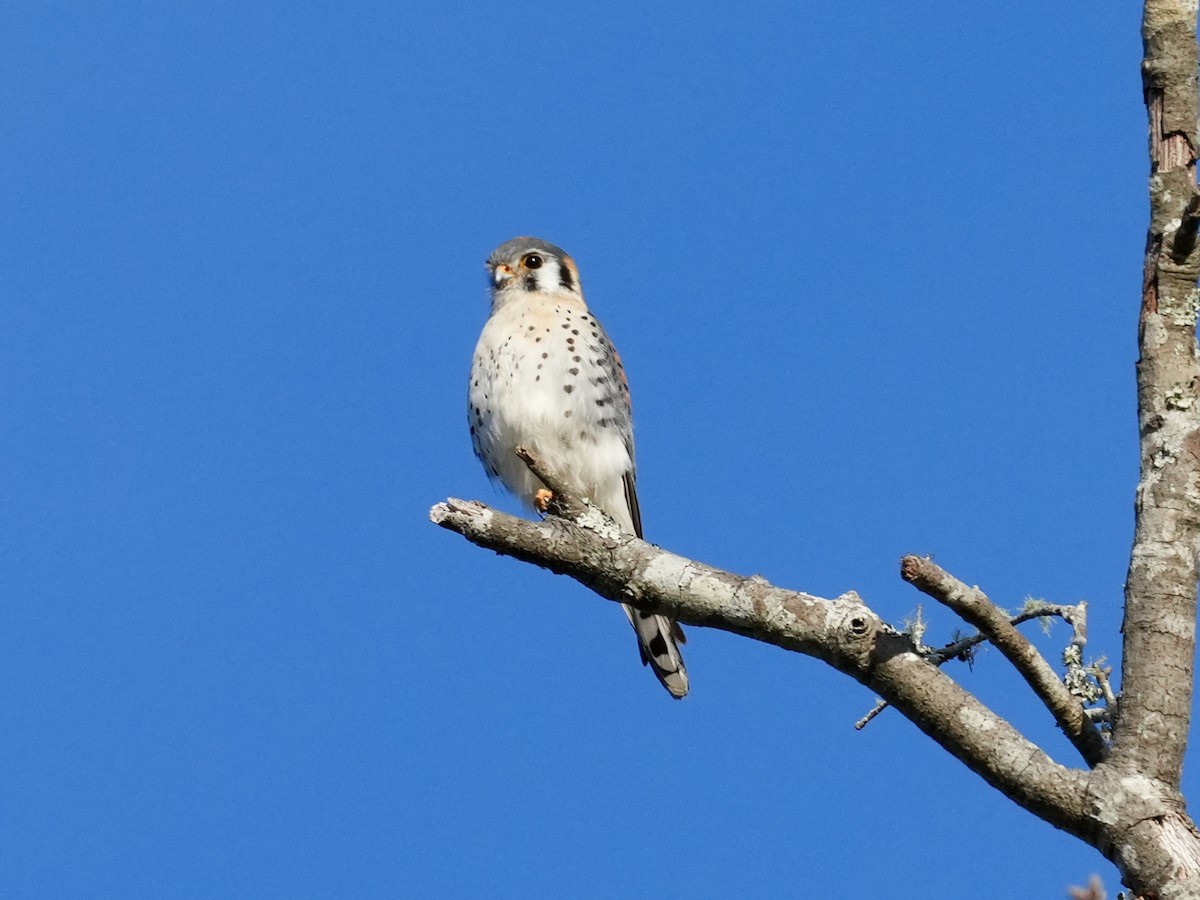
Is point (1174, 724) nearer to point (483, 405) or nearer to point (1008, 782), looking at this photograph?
point (1008, 782)

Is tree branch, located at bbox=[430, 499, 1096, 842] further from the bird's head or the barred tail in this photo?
the bird's head

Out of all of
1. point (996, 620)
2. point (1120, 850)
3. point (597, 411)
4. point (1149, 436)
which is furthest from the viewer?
point (597, 411)

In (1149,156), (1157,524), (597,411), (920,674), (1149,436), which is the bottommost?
(920,674)

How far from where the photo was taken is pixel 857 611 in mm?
2768

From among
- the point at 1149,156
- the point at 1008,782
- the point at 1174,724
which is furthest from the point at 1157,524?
the point at 1149,156

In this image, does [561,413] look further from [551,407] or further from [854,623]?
[854,623]

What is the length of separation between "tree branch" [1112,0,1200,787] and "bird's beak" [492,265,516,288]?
3.64 metres

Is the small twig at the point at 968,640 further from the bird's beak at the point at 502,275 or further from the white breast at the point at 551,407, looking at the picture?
the bird's beak at the point at 502,275

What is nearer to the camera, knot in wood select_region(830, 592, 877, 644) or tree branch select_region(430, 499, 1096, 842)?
tree branch select_region(430, 499, 1096, 842)

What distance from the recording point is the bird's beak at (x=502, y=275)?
6.48 metres

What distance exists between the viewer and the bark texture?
2.54 meters

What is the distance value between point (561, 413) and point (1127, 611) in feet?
10.3

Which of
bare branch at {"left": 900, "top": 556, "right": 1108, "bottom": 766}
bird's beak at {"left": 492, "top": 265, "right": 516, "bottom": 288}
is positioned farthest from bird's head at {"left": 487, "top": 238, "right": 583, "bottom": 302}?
bare branch at {"left": 900, "top": 556, "right": 1108, "bottom": 766}

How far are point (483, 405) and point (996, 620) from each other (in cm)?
337
